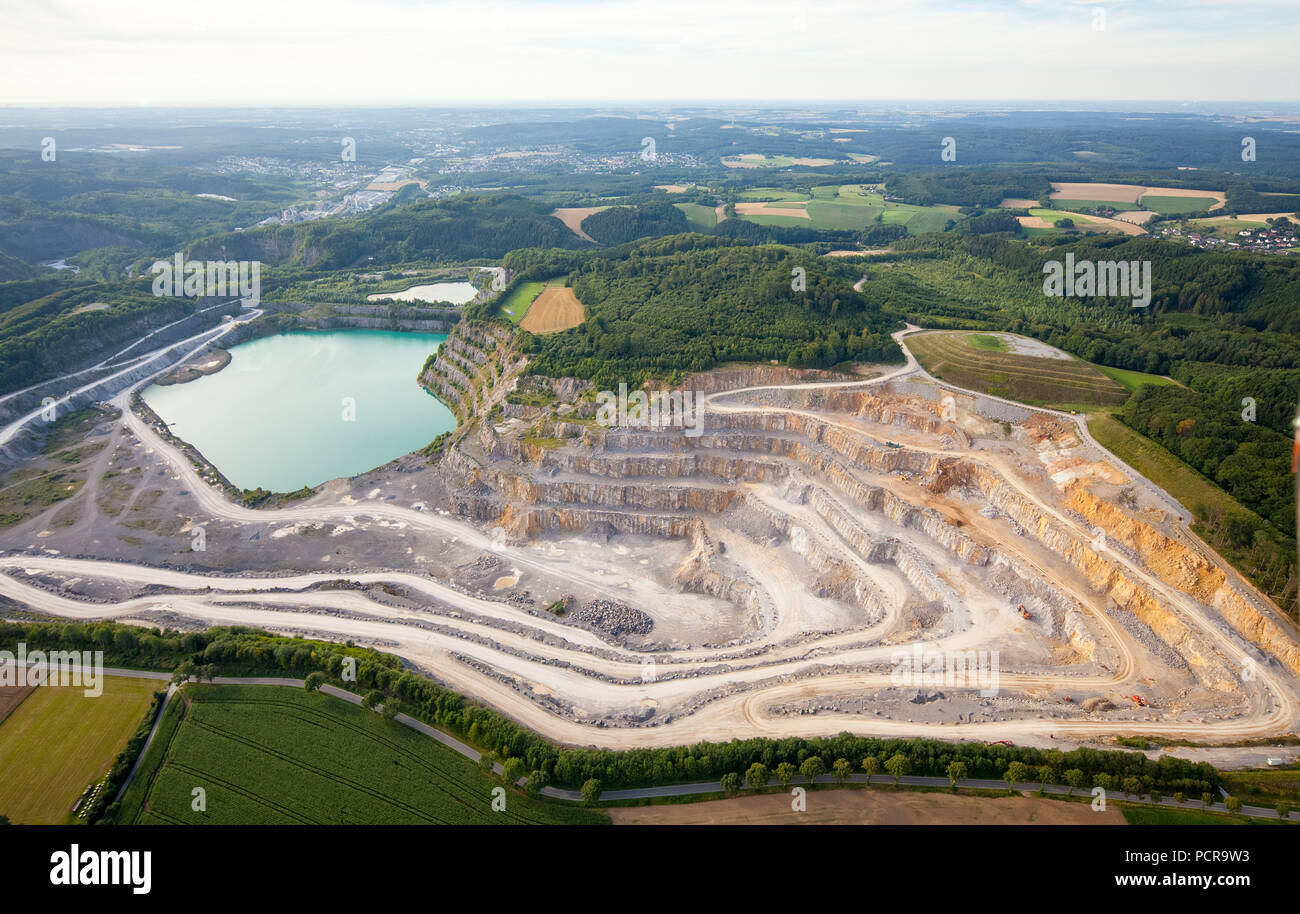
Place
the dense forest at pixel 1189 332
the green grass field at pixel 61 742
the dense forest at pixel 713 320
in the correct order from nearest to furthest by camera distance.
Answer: the green grass field at pixel 61 742 < the dense forest at pixel 1189 332 < the dense forest at pixel 713 320

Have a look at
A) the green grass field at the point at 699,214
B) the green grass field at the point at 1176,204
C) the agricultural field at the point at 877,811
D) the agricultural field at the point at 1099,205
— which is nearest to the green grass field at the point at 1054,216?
the agricultural field at the point at 1099,205

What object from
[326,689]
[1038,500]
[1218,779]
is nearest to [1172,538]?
[1038,500]

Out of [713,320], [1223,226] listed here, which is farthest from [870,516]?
[1223,226]

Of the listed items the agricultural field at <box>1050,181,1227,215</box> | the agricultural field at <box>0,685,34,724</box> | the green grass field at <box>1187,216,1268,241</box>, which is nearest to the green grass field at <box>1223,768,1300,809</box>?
the agricultural field at <box>0,685,34,724</box>

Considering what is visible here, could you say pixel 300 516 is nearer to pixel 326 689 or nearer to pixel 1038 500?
pixel 326 689

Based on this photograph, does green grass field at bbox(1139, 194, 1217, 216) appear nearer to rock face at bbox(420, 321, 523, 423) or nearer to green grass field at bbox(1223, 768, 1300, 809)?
rock face at bbox(420, 321, 523, 423)

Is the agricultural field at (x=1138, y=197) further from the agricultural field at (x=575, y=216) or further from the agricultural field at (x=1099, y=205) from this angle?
the agricultural field at (x=575, y=216)

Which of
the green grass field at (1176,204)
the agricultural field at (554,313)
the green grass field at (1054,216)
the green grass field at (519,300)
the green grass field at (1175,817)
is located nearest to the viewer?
the green grass field at (1175,817)

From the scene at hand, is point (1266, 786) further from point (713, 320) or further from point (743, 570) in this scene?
point (713, 320)
